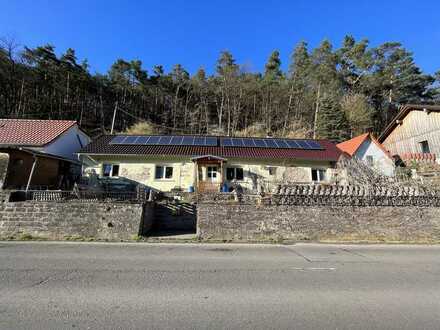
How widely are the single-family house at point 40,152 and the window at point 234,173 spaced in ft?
42.1

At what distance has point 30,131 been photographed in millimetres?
21516

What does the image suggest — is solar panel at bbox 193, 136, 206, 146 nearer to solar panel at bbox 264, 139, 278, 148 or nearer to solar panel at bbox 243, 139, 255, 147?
solar panel at bbox 243, 139, 255, 147

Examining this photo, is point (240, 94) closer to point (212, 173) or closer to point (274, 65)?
point (274, 65)

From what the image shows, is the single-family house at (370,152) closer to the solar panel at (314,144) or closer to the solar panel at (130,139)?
the solar panel at (314,144)

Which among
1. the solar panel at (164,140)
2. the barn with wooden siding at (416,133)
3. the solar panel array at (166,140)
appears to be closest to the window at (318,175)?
the solar panel array at (166,140)

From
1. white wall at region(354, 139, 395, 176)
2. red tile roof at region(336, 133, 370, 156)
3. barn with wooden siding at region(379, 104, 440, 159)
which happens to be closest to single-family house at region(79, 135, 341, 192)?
red tile roof at region(336, 133, 370, 156)

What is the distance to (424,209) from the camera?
43.2 ft

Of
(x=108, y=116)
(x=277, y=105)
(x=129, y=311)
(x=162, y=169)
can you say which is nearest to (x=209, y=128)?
(x=277, y=105)

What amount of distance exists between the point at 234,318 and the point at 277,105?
129ft

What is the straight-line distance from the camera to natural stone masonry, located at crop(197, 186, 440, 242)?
1249 centimetres

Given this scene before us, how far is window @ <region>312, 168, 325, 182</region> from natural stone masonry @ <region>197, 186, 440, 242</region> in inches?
328

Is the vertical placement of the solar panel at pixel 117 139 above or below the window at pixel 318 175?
above

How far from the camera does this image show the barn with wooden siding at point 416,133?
23.7 m

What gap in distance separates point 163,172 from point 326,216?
13.1m
